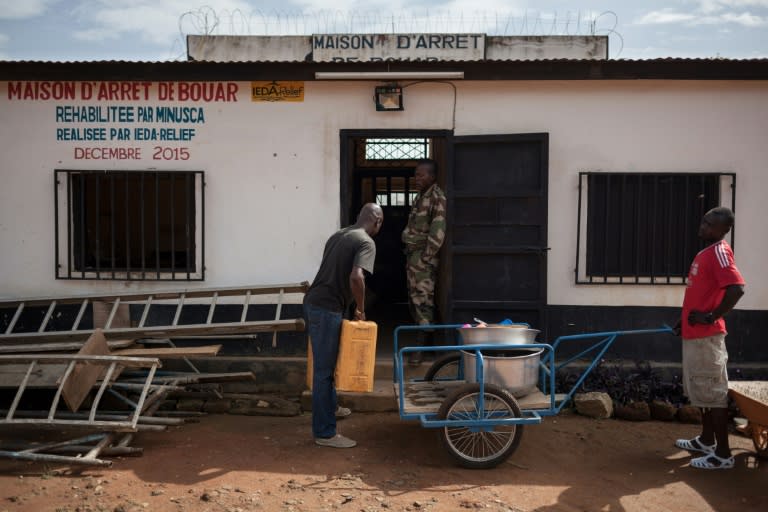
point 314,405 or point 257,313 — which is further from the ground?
point 257,313

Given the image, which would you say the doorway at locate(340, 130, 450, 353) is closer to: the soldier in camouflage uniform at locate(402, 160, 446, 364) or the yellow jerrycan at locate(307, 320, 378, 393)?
the soldier in camouflage uniform at locate(402, 160, 446, 364)

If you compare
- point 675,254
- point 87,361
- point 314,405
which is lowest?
point 314,405

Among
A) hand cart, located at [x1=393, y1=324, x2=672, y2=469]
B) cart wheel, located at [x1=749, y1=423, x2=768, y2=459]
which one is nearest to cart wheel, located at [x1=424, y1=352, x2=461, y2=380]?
hand cart, located at [x1=393, y1=324, x2=672, y2=469]

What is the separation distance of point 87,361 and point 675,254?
573 centimetres

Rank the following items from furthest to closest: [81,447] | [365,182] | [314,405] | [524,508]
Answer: [365,182] → [314,405] → [81,447] → [524,508]

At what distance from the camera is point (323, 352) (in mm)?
5324

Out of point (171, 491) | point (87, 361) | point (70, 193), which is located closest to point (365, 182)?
point (70, 193)

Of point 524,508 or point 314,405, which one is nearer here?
point 524,508

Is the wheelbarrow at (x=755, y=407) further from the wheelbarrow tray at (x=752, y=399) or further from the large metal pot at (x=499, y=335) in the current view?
the large metal pot at (x=499, y=335)

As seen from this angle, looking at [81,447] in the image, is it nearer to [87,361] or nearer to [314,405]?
[87,361]

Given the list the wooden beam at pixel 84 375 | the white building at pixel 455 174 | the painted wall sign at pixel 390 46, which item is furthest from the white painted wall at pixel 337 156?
the painted wall sign at pixel 390 46

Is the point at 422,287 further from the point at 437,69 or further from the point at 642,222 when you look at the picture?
the point at 642,222

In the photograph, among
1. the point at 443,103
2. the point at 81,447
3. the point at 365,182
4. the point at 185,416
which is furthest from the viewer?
the point at 365,182

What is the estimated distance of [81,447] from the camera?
5.07 metres
